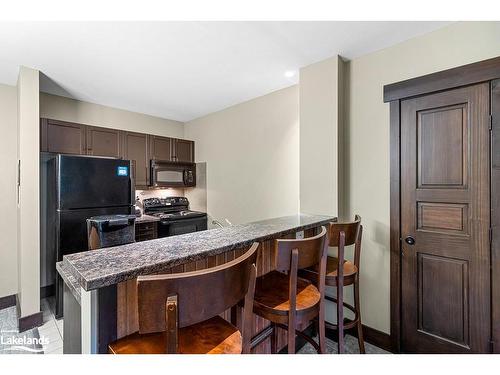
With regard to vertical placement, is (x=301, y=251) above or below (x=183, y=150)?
below

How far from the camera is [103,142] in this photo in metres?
3.41

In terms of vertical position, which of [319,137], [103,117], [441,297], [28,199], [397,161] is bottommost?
[441,297]

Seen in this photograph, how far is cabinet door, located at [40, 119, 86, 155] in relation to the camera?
115 inches

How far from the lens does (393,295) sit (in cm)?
203

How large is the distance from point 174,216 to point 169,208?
0.50 m

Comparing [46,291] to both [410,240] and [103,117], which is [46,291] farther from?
[410,240]

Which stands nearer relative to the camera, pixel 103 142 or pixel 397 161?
pixel 397 161

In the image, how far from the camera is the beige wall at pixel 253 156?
3.04 m

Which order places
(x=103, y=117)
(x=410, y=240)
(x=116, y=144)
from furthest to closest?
(x=103, y=117) < (x=116, y=144) < (x=410, y=240)

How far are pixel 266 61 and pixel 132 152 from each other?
7.97ft

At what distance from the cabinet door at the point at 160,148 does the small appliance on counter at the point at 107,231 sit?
1603 mm

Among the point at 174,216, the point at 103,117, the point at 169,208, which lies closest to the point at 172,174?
the point at 169,208
